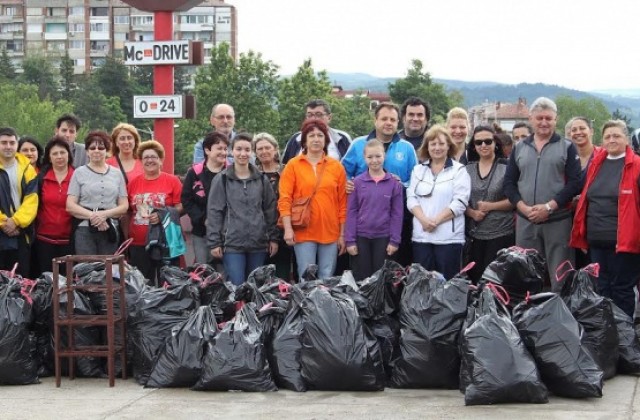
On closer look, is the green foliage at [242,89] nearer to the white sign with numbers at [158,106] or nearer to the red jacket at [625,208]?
the white sign with numbers at [158,106]

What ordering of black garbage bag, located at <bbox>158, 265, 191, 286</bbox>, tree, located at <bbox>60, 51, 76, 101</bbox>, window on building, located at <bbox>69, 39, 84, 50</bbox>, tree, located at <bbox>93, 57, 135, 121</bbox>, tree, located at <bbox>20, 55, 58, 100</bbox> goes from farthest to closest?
window on building, located at <bbox>69, 39, 84, 50</bbox>
tree, located at <bbox>20, 55, 58, 100</bbox>
tree, located at <bbox>60, 51, 76, 101</bbox>
tree, located at <bbox>93, 57, 135, 121</bbox>
black garbage bag, located at <bbox>158, 265, 191, 286</bbox>

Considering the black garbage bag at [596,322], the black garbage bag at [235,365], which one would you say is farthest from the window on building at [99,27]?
the black garbage bag at [596,322]

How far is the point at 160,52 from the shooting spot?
1295 centimetres

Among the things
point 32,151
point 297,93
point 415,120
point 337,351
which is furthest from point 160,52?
point 297,93

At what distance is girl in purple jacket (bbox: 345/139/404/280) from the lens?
867 centimetres

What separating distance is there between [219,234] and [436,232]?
5.86ft

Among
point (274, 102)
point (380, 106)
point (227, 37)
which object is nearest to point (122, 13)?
point (227, 37)

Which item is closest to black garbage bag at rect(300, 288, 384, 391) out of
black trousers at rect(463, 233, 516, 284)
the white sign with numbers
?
black trousers at rect(463, 233, 516, 284)

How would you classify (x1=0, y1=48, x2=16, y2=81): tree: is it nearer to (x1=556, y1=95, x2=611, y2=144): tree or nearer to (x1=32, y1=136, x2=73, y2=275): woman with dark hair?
(x1=556, y1=95, x2=611, y2=144): tree

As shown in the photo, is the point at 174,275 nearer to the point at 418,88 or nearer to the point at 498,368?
the point at 498,368

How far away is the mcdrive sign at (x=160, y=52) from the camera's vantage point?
42.4ft

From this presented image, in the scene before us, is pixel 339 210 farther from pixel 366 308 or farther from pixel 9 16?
pixel 9 16

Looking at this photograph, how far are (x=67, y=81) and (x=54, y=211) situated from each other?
9614cm

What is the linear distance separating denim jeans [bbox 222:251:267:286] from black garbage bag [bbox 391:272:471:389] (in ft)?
6.55
